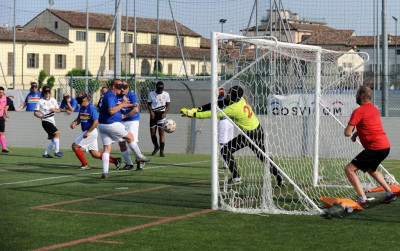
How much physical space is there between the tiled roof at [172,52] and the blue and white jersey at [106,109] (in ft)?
85.1

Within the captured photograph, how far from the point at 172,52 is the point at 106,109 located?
102 ft

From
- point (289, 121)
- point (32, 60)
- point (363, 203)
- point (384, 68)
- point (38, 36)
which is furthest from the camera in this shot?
point (38, 36)

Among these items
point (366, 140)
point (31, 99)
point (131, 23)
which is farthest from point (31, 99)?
point (366, 140)

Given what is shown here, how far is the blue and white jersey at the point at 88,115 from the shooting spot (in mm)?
17344

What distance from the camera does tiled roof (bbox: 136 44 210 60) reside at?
4408cm

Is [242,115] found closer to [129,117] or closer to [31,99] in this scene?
[129,117]

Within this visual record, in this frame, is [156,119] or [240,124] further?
[156,119]

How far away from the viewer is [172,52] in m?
45.7

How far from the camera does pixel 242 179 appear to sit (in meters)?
14.4

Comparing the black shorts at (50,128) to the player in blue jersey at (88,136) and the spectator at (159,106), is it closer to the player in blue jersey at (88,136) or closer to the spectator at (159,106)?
the spectator at (159,106)

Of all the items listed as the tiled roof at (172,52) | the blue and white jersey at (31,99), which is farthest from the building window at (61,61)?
the blue and white jersey at (31,99)

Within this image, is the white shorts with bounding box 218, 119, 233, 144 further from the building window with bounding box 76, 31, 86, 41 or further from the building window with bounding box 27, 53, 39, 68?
the building window with bounding box 76, 31, 86, 41

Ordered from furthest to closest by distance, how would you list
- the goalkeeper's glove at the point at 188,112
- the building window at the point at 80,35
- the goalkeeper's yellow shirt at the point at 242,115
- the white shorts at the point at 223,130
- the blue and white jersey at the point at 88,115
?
1. the building window at the point at 80,35
2. the white shorts at the point at 223,130
3. the blue and white jersey at the point at 88,115
4. the goalkeeper's yellow shirt at the point at 242,115
5. the goalkeeper's glove at the point at 188,112

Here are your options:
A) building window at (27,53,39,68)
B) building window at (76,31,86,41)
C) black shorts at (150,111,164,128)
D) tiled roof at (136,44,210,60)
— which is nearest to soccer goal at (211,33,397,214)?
black shorts at (150,111,164,128)
